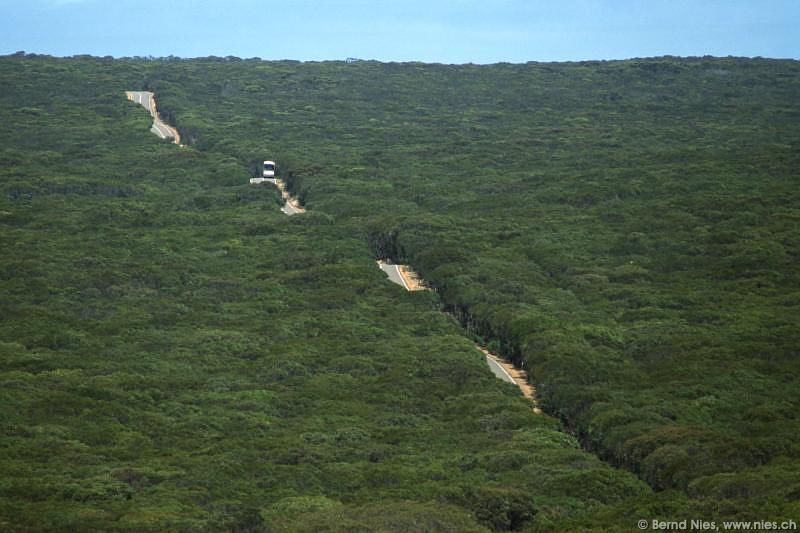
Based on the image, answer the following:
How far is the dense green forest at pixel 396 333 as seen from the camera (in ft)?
173

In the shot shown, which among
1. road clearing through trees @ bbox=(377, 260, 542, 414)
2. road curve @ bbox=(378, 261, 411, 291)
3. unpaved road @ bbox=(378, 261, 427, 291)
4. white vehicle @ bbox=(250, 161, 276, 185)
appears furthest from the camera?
white vehicle @ bbox=(250, 161, 276, 185)

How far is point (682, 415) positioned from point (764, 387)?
6.86 m

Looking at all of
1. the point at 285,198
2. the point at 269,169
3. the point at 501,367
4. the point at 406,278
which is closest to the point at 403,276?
the point at 406,278

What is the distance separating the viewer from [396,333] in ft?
280

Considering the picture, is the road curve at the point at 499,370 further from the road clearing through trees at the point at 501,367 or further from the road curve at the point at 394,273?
the road curve at the point at 394,273

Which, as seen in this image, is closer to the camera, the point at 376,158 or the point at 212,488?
the point at 212,488

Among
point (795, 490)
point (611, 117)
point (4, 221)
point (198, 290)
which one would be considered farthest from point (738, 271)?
point (611, 117)

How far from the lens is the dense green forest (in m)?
52.8

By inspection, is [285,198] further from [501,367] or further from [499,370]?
[499,370]

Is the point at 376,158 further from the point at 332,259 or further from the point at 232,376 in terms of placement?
the point at 232,376

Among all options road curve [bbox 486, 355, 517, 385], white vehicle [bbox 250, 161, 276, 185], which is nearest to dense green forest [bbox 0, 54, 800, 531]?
road curve [bbox 486, 355, 517, 385]

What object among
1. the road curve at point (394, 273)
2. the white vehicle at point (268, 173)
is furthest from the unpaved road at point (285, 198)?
the road curve at point (394, 273)

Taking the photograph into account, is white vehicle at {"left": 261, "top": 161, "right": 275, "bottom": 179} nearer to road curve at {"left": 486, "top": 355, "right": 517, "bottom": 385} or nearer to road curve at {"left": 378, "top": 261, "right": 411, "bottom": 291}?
road curve at {"left": 378, "top": 261, "right": 411, "bottom": 291}

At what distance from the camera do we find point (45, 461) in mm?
57312
